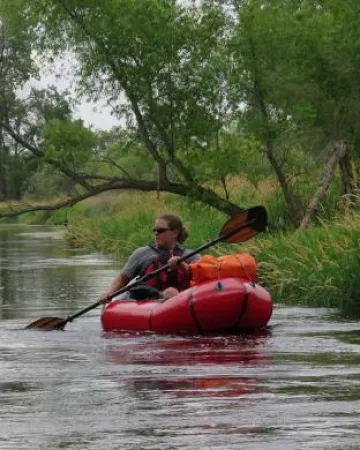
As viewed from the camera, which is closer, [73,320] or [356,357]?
[356,357]

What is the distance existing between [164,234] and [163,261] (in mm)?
272

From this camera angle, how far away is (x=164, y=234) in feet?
39.1

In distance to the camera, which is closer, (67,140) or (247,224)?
(247,224)

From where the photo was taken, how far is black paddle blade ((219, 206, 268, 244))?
12273mm

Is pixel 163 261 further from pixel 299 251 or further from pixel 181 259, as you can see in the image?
pixel 299 251

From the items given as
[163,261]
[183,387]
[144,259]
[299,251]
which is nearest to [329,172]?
[299,251]

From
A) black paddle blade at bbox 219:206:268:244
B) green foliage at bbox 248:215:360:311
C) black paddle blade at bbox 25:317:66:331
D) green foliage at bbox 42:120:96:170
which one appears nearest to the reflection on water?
black paddle blade at bbox 25:317:66:331

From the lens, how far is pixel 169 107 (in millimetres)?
21438

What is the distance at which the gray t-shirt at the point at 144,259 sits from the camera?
475 inches

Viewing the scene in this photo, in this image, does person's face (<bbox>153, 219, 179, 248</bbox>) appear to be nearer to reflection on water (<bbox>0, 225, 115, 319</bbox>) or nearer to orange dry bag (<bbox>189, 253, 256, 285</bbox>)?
orange dry bag (<bbox>189, 253, 256, 285</bbox>)

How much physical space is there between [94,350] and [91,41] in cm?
1096

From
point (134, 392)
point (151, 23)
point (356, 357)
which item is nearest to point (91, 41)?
point (151, 23)

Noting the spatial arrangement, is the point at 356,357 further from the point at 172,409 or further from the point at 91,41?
the point at 91,41

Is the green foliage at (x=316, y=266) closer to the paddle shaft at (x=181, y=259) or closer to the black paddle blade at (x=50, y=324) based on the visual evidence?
the paddle shaft at (x=181, y=259)
